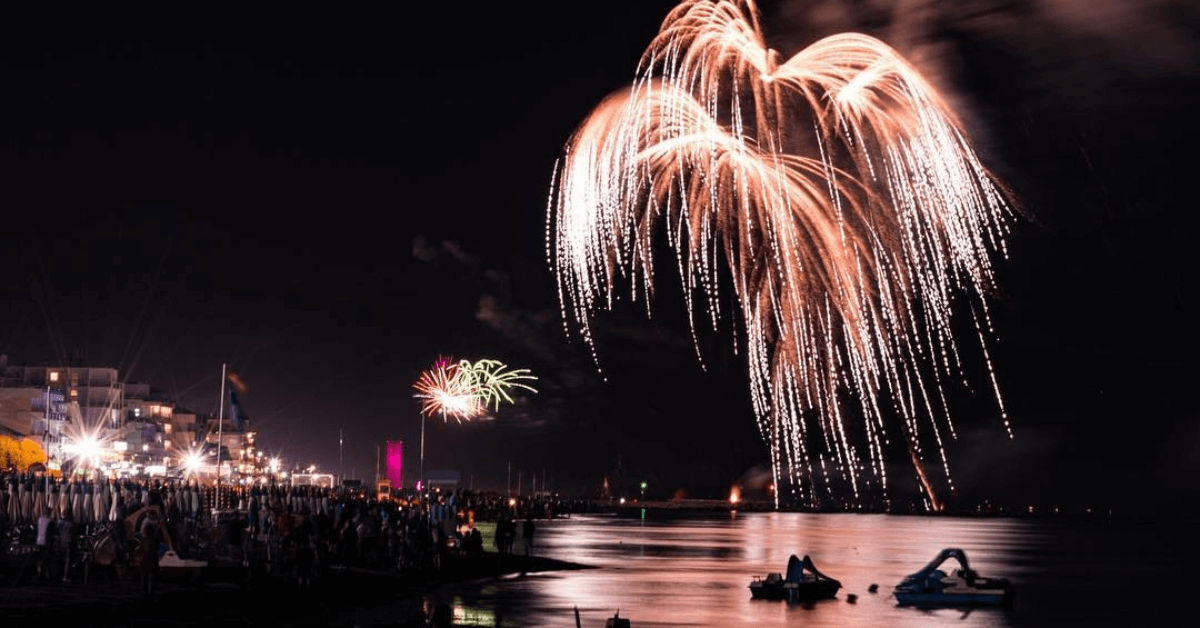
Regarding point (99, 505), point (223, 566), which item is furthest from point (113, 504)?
point (223, 566)

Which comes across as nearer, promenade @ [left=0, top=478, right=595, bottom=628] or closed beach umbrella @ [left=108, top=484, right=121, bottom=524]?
promenade @ [left=0, top=478, right=595, bottom=628]

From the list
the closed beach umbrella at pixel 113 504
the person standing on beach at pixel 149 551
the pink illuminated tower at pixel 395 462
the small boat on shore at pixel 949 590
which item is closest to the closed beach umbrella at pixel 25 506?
the closed beach umbrella at pixel 113 504

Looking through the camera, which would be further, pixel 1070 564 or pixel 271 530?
pixel 1070 564

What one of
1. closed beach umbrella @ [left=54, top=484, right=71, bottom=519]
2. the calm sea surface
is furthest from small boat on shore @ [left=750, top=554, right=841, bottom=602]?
closed beach umbrella @ [left=54, top=484, right=71, bottom=519]

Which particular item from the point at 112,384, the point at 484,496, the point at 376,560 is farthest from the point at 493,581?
the point at 112,384

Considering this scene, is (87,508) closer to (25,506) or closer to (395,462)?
(25,506)

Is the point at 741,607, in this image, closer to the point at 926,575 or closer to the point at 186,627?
the point at 926,575

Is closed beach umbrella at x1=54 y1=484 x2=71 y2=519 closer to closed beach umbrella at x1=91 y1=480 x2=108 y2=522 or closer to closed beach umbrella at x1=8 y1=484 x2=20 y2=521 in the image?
closed beach umbrella at x1=91 y1=480 x2=108 y2=522

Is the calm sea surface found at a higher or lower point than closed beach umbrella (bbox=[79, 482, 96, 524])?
lower
